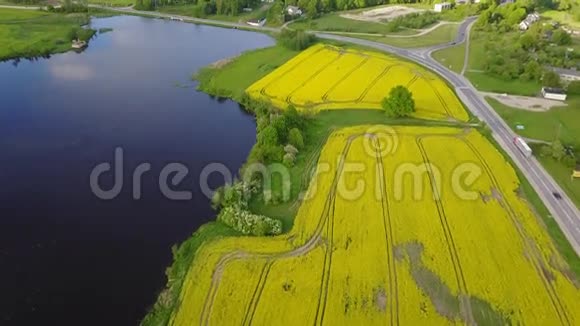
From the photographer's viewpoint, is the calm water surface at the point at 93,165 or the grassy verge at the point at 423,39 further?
the grassy verge at the point at 423,39

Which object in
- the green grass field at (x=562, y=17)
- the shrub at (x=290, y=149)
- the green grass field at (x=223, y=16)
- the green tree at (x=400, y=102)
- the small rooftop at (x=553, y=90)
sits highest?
the green grass field at (x=562, y=17)

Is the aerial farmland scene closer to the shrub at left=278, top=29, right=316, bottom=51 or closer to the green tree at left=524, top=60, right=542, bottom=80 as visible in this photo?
the green tree at left=524, top=60, right=542, bottom=80

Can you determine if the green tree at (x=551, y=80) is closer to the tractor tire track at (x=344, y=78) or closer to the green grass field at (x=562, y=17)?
the tractor tire track at (x=344, y=78)

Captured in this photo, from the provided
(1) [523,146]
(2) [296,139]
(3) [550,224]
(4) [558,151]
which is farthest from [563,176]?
(2) [296,139]

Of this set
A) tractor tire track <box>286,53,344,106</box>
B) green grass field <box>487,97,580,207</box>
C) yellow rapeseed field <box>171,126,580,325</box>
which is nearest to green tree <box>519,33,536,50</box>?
green grass field <box>487,97,580,207</box>

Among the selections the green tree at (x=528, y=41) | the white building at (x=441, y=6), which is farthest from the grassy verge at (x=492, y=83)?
the white building at (x=441, y=6)
